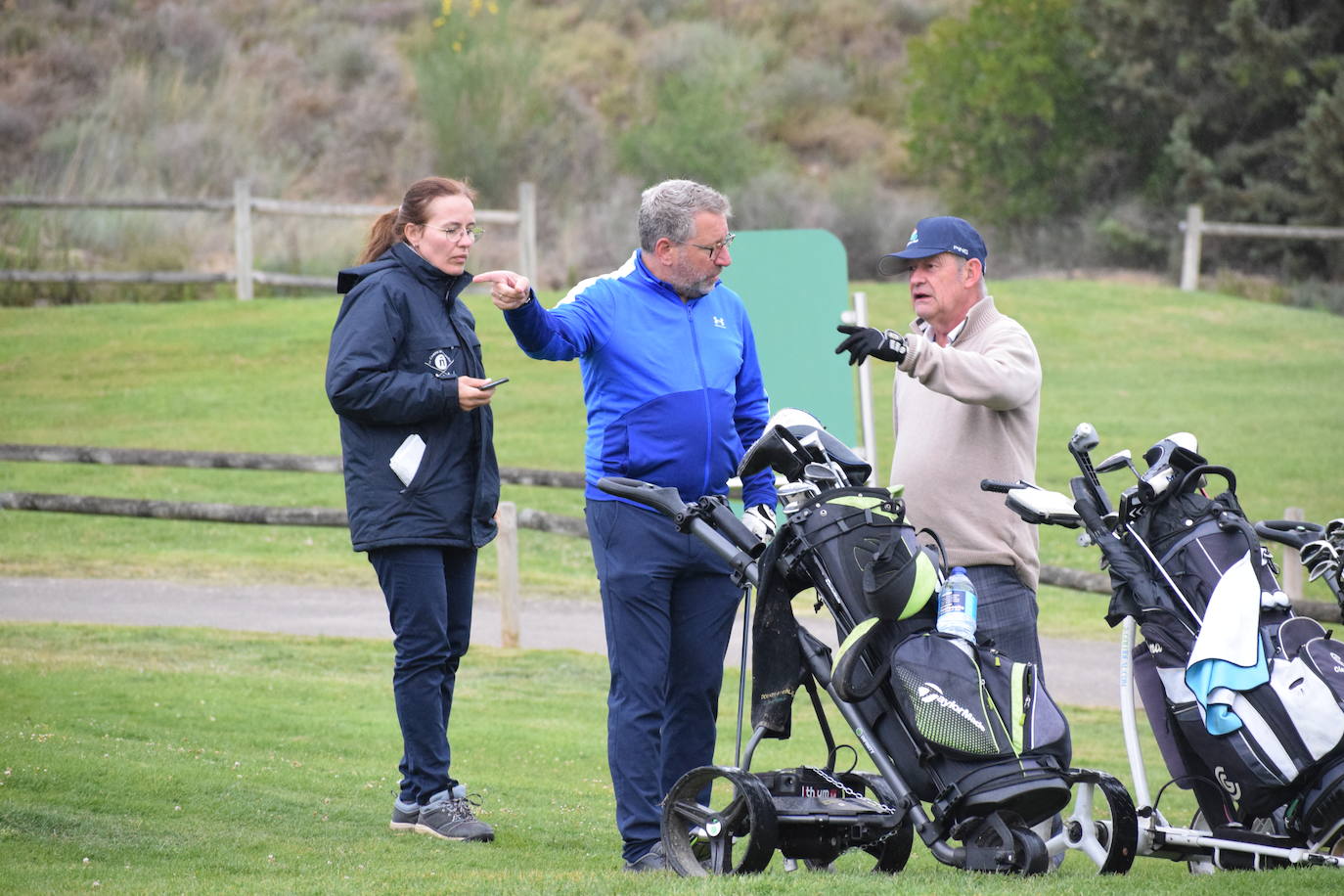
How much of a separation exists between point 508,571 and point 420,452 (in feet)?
16.3

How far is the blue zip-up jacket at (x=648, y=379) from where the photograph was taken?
527cm

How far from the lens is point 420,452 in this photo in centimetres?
562

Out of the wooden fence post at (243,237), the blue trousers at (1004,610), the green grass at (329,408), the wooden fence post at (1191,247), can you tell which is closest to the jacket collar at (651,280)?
the blue trousers at (1004,610)

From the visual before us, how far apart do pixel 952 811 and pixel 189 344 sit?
1916 centimetres

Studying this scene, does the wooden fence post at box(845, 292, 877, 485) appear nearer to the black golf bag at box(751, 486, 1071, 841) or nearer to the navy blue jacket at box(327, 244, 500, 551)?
the navy blue jacket at box(327, 244, 500, 551)

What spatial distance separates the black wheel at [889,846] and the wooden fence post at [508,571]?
5.82m

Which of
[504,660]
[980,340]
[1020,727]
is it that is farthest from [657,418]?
[504,660]

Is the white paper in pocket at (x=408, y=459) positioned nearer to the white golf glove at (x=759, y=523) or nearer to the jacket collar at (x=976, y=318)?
the white golf glove at (x=759, y=523)

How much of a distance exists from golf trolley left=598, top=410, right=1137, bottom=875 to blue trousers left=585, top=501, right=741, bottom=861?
13.7 inches

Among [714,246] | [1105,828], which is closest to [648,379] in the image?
[714,246]

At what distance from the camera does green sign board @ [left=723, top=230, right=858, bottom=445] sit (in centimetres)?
996

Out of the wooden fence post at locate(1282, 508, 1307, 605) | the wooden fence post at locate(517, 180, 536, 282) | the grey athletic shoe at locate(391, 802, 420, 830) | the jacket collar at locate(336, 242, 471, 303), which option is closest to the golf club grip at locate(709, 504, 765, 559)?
the jacket collar at locate(336, 242, 471, 303)

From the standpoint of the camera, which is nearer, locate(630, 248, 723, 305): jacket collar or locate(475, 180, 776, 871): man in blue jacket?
locate(475, 180, 776, 871): man in blue jacket

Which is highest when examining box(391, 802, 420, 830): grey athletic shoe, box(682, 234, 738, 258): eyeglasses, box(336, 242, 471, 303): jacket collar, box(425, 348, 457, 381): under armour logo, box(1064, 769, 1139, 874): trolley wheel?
box(682, 234, 738, 258): eyeglasses
